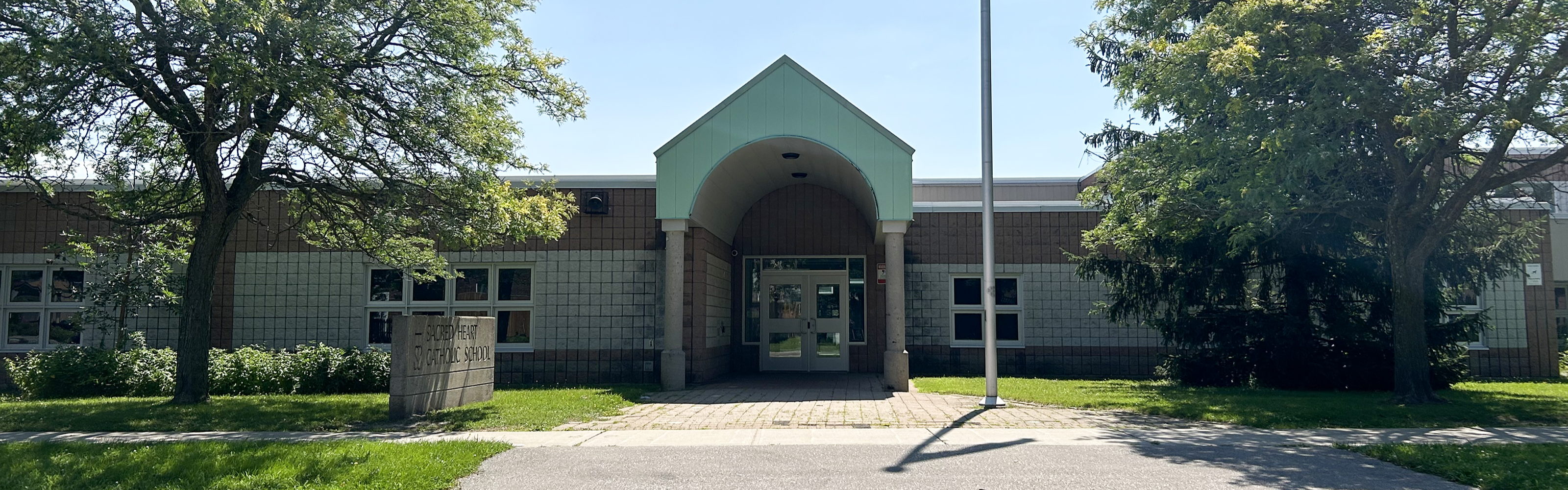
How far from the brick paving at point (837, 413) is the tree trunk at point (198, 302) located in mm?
5208

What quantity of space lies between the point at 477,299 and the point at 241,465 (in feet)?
32.8

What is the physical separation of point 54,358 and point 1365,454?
16.6 metres

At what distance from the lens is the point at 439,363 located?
11.7 meters

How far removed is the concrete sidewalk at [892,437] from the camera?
29.9ft

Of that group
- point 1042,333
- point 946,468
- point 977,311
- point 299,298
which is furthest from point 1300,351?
point 299,298

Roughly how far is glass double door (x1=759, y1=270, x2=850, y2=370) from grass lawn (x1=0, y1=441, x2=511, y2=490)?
10814 mm

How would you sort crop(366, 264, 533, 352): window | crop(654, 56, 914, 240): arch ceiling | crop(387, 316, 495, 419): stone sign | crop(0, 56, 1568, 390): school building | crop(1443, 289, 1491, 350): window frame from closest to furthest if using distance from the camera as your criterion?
crop(387, 316, 495, 419): stone sign < crop(654, 56, 914, 240): arch ceiling < crop(0, 56, 1568, 390): school building < crop(366, 264, 533, 352): window < crop(1443, 289, 1491, 350): window frame

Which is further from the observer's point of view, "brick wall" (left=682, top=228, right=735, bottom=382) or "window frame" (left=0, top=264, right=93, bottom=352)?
"window frame" (left=0, top=264, right=93, bottom=352)

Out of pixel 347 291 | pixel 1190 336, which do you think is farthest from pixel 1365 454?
pixel 347 291

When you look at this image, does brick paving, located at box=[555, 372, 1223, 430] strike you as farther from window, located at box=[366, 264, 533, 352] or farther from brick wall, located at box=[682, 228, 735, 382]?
window, located at box=[366, 264, 533, 352]

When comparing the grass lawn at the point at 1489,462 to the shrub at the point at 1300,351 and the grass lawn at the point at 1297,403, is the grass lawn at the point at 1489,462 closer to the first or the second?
the grass lawn at the point at 1297,403

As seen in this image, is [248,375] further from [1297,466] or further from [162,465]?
[1297,466]

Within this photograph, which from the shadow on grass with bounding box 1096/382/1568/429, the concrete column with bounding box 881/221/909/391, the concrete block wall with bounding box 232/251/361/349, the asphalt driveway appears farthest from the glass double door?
the asphalt driveway

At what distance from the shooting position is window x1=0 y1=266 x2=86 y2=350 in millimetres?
17578
